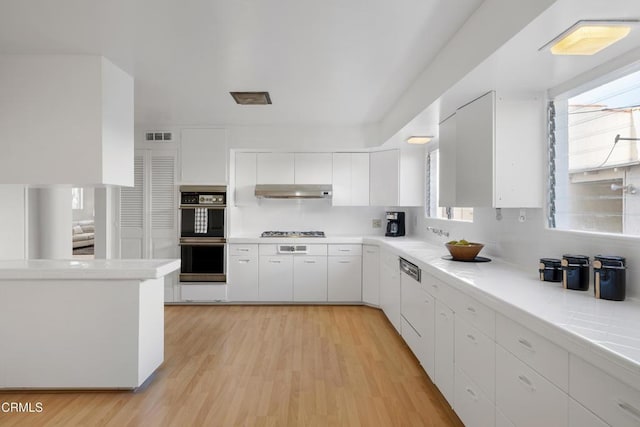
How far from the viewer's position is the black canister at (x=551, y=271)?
2.20 m

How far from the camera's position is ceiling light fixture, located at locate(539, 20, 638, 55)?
1560 mm

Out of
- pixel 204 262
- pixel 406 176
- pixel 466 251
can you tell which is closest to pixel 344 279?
pixel 406 176

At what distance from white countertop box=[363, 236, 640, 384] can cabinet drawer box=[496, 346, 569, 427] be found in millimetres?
215

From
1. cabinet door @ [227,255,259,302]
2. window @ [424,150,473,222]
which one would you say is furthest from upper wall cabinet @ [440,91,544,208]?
cabinet door @ [227,255,259,302]

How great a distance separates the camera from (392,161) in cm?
527

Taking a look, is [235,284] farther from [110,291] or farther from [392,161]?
[392,161]

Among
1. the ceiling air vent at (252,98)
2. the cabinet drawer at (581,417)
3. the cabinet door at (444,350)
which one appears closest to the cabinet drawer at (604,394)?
the cabinet drawer at (581,417)

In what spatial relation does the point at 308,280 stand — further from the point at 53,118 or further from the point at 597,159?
the point at 597,159

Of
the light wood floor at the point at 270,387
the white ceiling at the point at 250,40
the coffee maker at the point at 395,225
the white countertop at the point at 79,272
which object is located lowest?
the light wood floor at the point at 270,387

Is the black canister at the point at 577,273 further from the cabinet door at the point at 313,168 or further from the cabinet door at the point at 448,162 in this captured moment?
the cabinet door at the point at 313,168

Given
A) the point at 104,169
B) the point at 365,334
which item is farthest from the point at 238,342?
the point at 104,169

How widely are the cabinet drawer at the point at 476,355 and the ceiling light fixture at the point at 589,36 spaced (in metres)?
1.48

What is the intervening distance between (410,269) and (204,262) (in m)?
3.08

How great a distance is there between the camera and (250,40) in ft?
8.51
